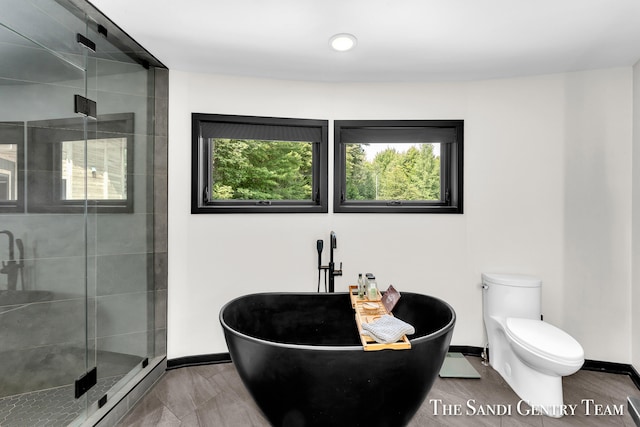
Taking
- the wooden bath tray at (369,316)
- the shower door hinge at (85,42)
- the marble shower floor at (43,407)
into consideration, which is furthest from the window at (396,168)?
the marble shower floor at (43,407)

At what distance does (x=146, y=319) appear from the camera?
2.30m

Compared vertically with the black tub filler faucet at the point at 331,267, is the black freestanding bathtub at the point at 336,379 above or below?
below

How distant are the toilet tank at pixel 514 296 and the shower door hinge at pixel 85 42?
10.2 ft

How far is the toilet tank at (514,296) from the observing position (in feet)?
7.39

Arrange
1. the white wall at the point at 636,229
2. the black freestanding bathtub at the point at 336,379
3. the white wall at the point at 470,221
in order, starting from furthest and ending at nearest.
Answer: the white wall at the point at 470,221, the white wall at the point at 636,229, the black freestanding bathtub at the point at 336,379

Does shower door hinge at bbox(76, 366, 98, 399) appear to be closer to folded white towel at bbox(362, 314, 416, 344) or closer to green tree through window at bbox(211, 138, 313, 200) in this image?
green tree through window at bbox(211, 138, 313, 200)

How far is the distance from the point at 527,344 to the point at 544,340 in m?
0.11

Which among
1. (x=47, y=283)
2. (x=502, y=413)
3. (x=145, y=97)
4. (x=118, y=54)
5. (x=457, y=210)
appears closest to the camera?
(x=47, y=283)

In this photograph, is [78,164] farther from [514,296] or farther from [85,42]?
[514,296]

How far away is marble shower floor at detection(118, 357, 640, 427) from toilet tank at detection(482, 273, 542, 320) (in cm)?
48

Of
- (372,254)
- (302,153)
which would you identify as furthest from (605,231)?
(302,153)

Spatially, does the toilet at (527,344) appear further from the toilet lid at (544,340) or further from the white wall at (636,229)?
the white wall at (636,229)

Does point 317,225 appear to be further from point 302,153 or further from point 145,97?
point 145,97

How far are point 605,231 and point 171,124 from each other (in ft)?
11.3
